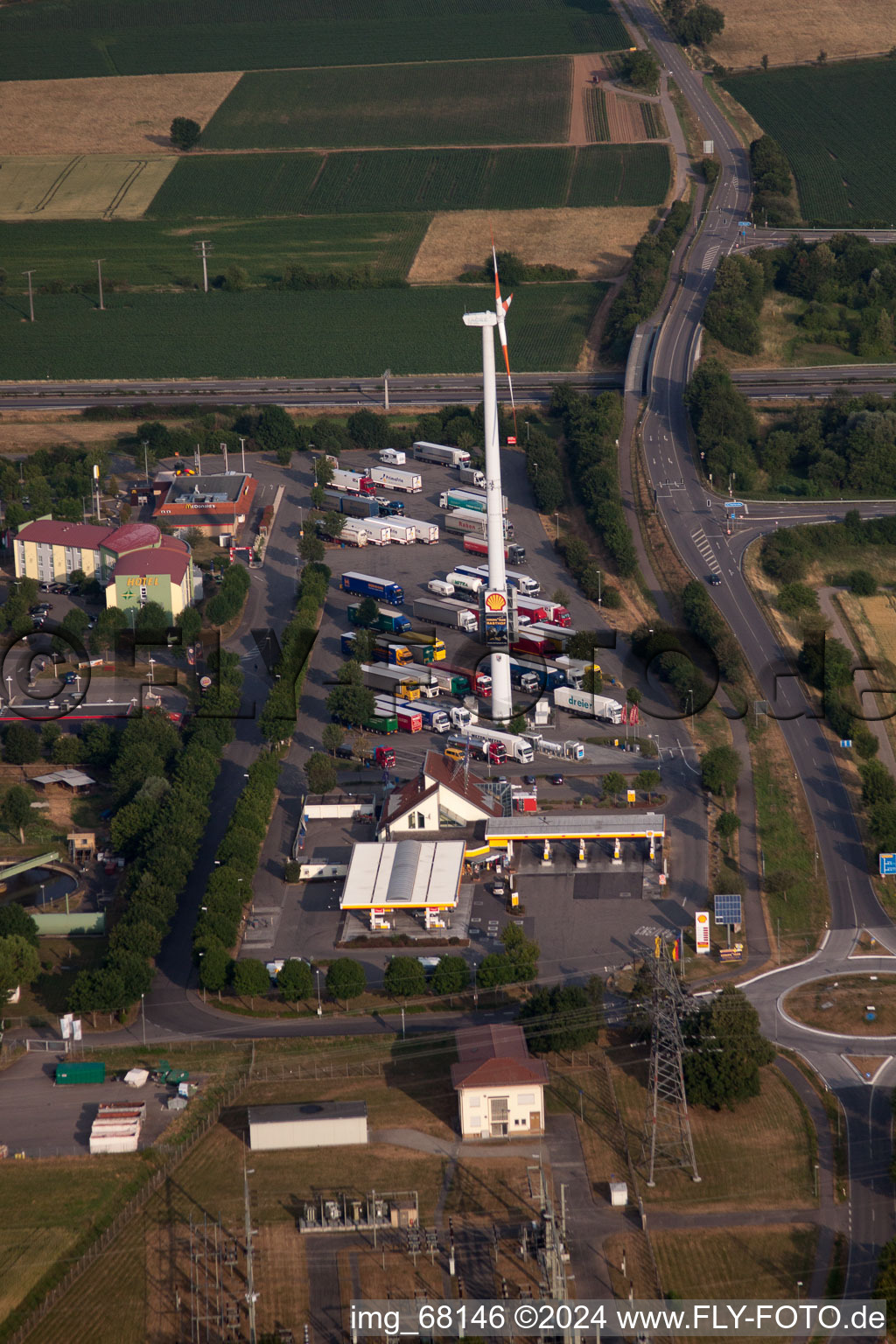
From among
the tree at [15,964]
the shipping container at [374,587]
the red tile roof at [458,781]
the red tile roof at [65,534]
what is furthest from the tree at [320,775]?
the red tile roof at [65,534]

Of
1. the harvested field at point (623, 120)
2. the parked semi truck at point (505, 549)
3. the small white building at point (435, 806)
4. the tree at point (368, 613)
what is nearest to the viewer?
the small white building at point (435, 806)

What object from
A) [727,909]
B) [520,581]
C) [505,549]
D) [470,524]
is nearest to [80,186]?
[470,524]

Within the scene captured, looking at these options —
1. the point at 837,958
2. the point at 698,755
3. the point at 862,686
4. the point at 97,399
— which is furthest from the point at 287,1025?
the point at 97,399

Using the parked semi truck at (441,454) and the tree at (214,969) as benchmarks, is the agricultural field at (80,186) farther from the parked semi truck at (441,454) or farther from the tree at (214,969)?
the tree at (214,969)

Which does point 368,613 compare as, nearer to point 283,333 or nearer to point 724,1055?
point 724,1055

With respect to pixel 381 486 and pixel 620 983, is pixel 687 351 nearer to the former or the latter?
pixel 381 486

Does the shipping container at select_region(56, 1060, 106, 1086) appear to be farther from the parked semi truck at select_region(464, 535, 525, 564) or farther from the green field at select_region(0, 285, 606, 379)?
the green field at select_region(0, 285, 606, 379)

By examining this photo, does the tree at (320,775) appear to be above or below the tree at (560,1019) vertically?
below
